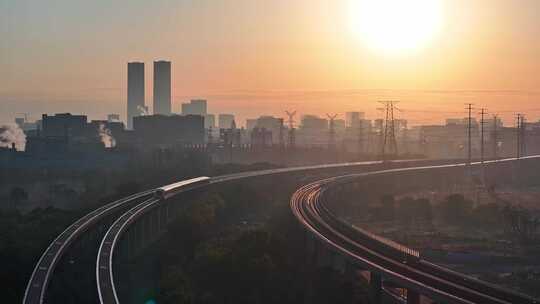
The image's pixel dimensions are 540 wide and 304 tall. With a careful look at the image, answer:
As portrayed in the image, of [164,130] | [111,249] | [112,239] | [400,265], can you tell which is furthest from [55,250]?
[164,130]

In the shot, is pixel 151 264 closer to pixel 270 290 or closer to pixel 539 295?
pixel 270 290

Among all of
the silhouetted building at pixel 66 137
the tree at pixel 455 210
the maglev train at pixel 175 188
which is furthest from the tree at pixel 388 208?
the silhouetted building at pixel 66 137

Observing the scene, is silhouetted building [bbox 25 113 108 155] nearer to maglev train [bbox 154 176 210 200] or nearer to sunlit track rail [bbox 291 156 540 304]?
maglev train [bbox 154 176 210 200]

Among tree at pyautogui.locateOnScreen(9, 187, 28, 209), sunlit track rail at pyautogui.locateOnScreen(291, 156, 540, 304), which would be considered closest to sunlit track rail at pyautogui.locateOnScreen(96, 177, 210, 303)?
sunlit track rail at pyautogui.locateOnScreen(291, 156, 540, 304)

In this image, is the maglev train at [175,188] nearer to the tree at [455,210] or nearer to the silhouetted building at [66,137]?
the tree at [455,210]

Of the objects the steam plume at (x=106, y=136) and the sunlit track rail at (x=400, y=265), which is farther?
the steam plume at (x=106, y=136)

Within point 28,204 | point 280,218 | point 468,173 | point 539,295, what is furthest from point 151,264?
point 468,173

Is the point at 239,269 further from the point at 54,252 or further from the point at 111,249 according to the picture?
the point at 54,252
